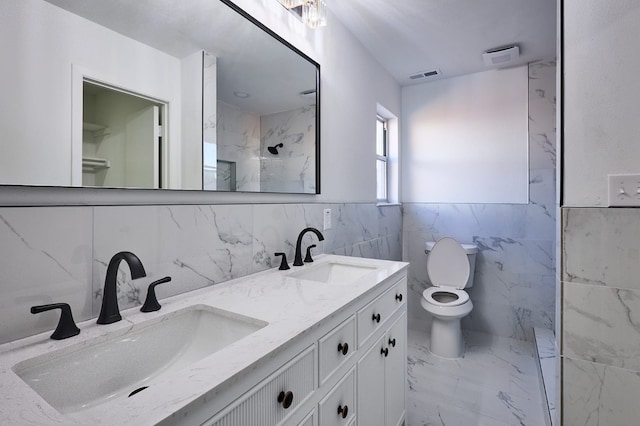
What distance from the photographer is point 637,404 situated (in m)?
1.14

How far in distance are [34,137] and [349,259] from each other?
136cm

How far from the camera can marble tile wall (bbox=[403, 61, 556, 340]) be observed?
269 cm

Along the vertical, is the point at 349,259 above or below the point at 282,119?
below

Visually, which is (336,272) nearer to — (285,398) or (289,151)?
(289,151)

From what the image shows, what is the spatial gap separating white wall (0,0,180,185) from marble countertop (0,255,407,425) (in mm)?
402

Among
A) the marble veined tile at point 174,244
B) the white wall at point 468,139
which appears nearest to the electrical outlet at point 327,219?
the marble veined tile at point 174,244

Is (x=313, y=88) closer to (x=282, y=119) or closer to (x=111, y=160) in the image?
(x=282, y=119)

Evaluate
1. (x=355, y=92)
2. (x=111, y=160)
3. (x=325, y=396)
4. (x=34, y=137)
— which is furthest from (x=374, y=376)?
(x=355, y=92)

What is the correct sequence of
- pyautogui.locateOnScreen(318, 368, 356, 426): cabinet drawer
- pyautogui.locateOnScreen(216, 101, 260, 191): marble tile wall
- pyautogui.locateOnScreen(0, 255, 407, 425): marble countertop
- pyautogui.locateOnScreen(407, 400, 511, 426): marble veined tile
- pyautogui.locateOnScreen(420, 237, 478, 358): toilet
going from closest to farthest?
pyautogui.locateOnScreen(0, 255, 407, 425): marble countertop → pyautogui.locateOnScreen(318, 368, 356, 426): cabinet drawer → pyautogui.locateOnScreen(216, 101, 260, 191): marble tile wall → pyautogui.locateOnScreen(407, 400, 511, 426): marble veined tile → pyautogui.locateOnScreen(420, 237, 478, 358): toilet

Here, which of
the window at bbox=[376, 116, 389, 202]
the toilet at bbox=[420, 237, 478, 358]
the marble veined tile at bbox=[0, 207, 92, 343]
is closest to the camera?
the marble veined tile at bbox=[0, 207, 92, 343]

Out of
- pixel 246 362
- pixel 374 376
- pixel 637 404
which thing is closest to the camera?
pixel 246 362

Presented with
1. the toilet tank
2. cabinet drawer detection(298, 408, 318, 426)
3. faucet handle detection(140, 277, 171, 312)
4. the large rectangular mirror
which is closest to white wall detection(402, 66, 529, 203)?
the toilet tank

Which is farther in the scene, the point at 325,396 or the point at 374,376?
the point at 374,376

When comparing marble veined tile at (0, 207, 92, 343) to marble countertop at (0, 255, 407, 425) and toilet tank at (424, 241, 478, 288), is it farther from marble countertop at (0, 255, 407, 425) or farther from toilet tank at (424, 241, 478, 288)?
toilet tank at (424, 241, 478, 288)
